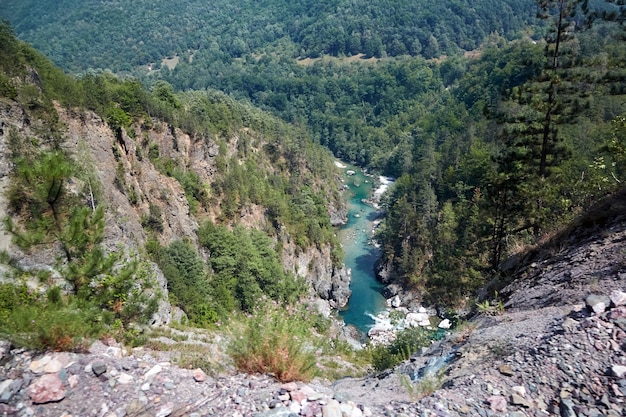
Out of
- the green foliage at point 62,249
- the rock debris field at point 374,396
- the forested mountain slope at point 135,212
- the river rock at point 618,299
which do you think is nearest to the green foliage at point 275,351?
the rock debris field at point 374,396

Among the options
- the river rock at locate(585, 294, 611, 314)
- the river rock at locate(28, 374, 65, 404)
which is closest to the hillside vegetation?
the river rock at locate(28, 374, 65, 404)

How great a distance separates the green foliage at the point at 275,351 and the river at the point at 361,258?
129 feet

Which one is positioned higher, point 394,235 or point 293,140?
point 293,140

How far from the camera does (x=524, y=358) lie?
5.14 metres

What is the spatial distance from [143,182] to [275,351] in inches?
1166

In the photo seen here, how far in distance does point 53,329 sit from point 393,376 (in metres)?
5.56

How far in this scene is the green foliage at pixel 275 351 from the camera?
542cm

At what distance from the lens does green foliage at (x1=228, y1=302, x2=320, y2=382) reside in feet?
17.8

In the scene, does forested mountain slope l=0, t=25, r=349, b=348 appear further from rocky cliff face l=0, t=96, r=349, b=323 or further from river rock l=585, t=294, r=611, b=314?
river rock l=585, t=294, r=611, b=314

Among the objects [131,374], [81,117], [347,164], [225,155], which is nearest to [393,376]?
[131,374]

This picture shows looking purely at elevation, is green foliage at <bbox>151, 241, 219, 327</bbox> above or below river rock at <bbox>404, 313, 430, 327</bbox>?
above

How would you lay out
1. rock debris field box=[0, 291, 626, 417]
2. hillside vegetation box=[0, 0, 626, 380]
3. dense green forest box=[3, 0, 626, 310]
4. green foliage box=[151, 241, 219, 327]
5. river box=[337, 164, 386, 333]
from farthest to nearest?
1. river box=[337, 164, 386, 333]
2. green foliage box=[151, 241, 219, 327]
3. dense green forest box=[3, 0, 626, 310]
4. hillside vegetation box=[0, 0, 626, 380]
5. rock debris field box=[0, 291, 626, 417]

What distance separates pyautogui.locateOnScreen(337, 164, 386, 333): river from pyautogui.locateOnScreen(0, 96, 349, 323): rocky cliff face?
99.3 inches

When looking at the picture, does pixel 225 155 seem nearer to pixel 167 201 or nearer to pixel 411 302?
pixel 167 201
